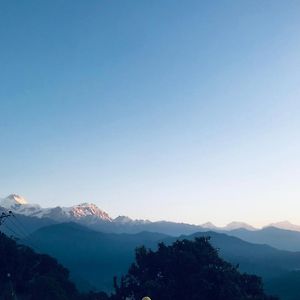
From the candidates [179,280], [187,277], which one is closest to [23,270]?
[179,280]

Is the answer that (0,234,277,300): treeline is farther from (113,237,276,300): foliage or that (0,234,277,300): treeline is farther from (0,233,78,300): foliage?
(0,233,78,300): foliage

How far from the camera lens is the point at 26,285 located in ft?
234

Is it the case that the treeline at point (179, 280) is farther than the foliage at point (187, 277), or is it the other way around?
the treeline at point (179, 280)

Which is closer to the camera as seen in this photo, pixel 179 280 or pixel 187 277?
pixel 187 277

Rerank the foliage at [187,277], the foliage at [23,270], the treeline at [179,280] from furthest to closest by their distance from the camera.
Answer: the foliage at [23,270]
the treeline at [179,280]
the foliage at [187,277]

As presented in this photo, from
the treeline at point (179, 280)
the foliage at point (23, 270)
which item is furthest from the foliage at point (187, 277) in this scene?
the foliage at point (23, 270)

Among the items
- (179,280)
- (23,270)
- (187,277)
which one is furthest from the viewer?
(23,270)

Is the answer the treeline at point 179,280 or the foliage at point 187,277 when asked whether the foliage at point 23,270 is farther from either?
the foliage at point 187,277

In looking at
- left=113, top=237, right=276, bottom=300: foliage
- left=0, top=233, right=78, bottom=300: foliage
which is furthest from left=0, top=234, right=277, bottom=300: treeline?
left=0, top=233, right=78, bottom=300: foliage

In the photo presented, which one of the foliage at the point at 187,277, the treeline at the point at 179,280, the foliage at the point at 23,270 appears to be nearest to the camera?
the foliage at the point at 187,277

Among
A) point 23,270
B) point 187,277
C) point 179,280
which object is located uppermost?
point 187,277

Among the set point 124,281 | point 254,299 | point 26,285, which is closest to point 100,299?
point 124,281

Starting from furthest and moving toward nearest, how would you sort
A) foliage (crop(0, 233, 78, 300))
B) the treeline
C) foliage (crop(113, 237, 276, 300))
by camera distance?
foliage (crop(0, 233, 78, 300)) < the treeline < foliage (crop(113, 237, 276, 300))

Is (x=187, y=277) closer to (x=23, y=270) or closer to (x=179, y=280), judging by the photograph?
(x=179, y=280)
